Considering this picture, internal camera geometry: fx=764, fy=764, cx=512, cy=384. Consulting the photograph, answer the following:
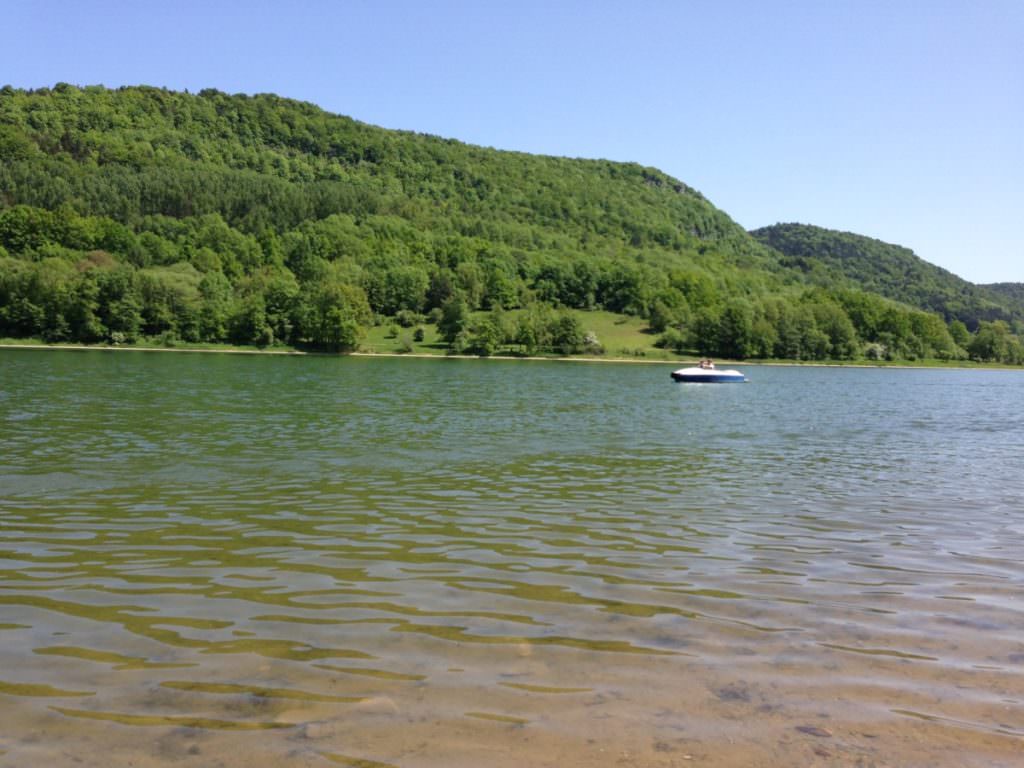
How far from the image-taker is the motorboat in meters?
87.8

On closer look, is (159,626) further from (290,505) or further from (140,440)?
(140,440)

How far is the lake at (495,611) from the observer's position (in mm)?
6246

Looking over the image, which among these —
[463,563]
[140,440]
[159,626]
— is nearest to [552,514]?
[463,563]

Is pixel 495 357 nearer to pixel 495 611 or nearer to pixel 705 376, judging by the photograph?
pixel 705 376

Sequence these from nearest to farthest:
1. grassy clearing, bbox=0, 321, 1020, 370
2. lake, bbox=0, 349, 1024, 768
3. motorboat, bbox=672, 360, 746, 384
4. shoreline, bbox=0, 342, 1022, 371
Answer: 1. lake, bbox=0, 349, 1024, 768
2. motorboat, bbox=672, 360, 746, 384
3. shoreline, bbox=0, 342, 1022, 371
4. grassy clearing, bbox=0, 321, 1020, 370

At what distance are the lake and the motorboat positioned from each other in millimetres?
64968

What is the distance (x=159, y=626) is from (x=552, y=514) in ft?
28.0

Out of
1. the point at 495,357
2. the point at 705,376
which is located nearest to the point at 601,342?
the point at 495,357

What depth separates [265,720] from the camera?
635cm

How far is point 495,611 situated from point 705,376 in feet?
270

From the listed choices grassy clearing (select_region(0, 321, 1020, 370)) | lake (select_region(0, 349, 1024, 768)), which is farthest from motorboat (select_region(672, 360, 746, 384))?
grassy clearing (select_region(0, 321, 1020, 370))

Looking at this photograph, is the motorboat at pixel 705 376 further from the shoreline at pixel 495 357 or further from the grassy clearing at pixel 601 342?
the grassy clearing at pixel 601 342

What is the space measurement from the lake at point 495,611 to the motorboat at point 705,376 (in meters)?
65.0

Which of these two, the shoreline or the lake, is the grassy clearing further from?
the lake
